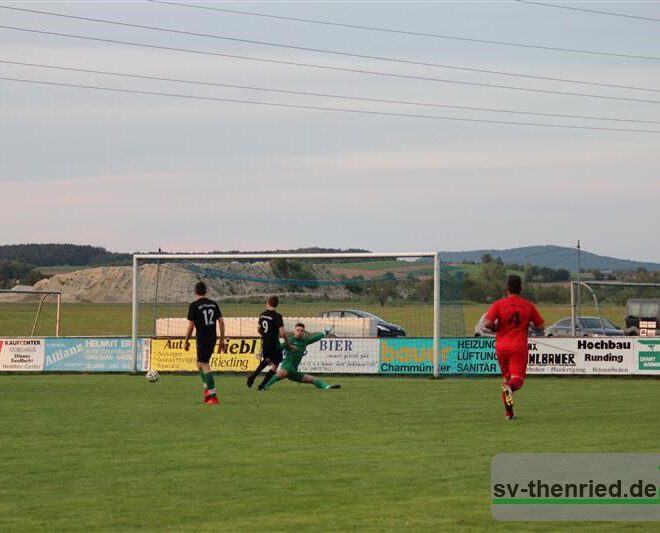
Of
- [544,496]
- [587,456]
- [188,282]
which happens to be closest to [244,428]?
[587,456]

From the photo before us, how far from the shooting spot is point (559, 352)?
33094 millimetres

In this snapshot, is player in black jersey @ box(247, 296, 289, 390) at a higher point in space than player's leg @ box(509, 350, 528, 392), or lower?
higher

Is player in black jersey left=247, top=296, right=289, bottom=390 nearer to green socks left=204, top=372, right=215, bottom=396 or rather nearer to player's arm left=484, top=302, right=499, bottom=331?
green socks left=204, top=372, right=215, bottom=396

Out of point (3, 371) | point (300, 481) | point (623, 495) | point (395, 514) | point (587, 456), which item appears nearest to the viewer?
point (395, 514)

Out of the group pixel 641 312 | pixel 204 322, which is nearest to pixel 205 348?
pixel 204 322

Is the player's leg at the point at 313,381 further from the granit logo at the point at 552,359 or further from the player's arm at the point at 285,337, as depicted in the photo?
the granit logo at the point at 552,359

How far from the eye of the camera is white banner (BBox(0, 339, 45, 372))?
36125mm

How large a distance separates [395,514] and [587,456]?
155 inches

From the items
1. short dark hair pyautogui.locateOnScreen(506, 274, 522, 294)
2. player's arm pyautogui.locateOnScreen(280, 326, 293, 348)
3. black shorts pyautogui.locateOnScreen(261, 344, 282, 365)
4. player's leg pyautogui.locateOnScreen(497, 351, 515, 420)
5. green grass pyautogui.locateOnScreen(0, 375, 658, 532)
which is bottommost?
green grass pyautogui.locateOnScreen(0, 375, 658, 532)

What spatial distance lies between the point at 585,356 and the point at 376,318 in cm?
590

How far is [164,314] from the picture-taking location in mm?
36125

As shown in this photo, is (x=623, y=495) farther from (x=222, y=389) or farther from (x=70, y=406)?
(x=222, y=389)

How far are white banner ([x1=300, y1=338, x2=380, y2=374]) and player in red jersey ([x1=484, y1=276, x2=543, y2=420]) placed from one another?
1517cm

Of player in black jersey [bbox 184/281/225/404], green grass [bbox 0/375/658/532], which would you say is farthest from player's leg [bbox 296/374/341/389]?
player in black jersey [bbox 184/281/225/404]
